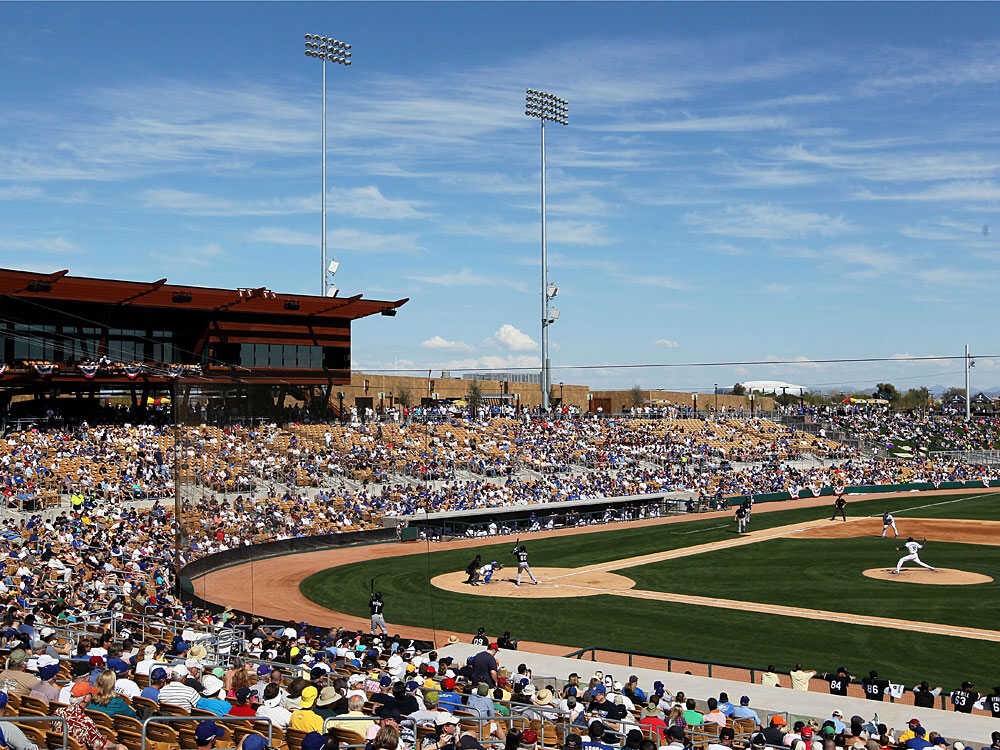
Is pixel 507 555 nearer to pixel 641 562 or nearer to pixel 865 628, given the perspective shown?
pixel 641 562

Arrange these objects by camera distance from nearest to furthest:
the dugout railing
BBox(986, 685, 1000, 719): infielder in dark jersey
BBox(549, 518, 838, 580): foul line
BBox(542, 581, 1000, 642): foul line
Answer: BBox(986, 685, 1000, 719): infielder in dark jersey
the dugout railing
BBox(542, 581, 1000, 642): foul line
BBox(549, 518, 838, 580): foul line

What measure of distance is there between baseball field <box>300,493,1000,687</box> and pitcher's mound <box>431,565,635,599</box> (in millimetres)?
71

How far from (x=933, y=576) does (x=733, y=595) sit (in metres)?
7.41

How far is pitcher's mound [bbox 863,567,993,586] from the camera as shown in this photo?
29.2 m

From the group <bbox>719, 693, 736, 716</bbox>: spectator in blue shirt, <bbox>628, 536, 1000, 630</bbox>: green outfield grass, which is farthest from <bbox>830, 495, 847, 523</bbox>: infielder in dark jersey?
<bbox>719, 693, 736, 716</bbox>: spectator in blue shirt

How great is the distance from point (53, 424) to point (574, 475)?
89.7ft

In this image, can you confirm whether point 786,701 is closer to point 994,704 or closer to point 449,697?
point 994,704

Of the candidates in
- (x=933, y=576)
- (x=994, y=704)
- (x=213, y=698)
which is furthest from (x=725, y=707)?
A: (x=933, y=576)

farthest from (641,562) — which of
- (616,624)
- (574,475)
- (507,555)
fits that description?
(574,475)

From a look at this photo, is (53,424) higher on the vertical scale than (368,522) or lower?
higher

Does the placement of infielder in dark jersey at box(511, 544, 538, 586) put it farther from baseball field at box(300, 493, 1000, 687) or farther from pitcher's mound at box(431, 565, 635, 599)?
baseball field at box(300, 493, 1000, 687)

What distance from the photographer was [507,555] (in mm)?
36062

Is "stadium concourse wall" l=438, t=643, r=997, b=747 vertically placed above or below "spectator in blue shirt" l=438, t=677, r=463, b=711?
below

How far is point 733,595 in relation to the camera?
2823cm
